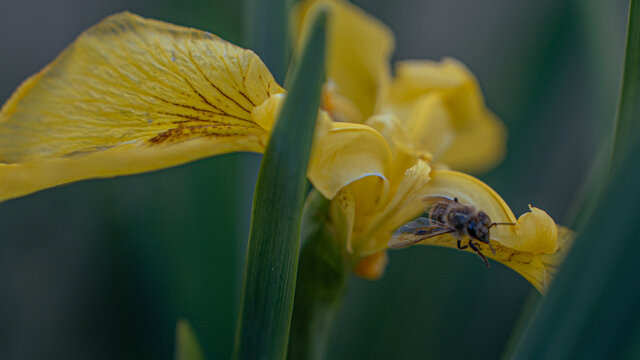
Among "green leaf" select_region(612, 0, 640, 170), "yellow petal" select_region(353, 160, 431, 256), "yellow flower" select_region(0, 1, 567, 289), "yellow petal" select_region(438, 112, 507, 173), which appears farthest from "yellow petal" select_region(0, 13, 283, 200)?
"yellow petal" select_region(438, 112, 507, 173)

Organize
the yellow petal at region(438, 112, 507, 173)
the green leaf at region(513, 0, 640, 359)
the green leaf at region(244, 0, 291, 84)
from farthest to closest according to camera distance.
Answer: the yellow petal at region(438, 112, 507, 173)
the green leaf at region(244, 0, 291, 84)
the green leaf at region(513, 0, 640, 359)

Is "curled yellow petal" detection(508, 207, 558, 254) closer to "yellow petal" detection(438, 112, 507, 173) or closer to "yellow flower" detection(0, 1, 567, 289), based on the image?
"yellow flower" detection(0, 1, 567, 289)

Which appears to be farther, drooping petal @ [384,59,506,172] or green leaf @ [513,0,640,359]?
drooping petal @ [384,59,506,172]

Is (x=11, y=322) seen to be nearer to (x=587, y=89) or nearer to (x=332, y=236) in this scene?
(x=332, y=236)

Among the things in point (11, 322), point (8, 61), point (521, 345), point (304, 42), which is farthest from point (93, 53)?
point (8, 61)

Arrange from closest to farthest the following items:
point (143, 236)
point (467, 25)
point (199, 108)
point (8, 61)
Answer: point (199, 108) → point (143, 236) → point (8, 61) → point (467, 25)

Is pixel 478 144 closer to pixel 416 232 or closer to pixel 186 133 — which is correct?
pixel 416 232

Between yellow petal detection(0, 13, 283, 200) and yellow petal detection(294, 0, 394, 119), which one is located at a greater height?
yellow petal detection(294, 0, 394, 119)

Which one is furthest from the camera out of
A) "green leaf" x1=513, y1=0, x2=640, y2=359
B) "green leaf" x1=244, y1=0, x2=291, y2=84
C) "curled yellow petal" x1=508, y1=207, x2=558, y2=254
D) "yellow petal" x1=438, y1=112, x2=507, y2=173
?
"yellow petal" x1=438, y1=112, x2=507, y2=173
